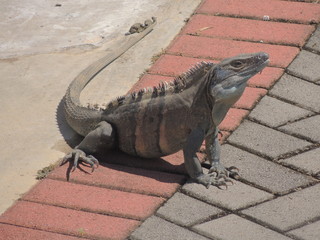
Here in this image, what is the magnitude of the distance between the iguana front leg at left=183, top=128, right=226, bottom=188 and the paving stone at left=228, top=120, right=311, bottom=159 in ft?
1.89

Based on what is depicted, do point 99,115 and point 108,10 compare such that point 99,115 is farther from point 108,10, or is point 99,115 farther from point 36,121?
point 108,10

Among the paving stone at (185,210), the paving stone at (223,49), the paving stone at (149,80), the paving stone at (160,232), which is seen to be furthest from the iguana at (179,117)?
the paving stone at (223,49)

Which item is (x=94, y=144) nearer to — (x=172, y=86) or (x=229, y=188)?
(x=172, y=86)

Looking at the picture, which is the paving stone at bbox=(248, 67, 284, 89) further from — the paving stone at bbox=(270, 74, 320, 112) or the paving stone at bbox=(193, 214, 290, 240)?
the paving stone at bbox=(193, 214, 290, 240)

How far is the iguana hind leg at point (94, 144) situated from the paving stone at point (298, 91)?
1582mm

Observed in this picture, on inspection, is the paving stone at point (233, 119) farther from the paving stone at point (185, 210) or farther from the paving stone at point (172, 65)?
the paving stone at point (185, 210)

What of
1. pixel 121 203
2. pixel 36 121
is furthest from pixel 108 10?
pixel 121 203

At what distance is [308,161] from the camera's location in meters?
6.00

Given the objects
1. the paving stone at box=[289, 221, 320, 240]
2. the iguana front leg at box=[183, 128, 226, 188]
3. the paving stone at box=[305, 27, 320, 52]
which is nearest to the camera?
the paving stone at box=[289, 221, 320, 240]

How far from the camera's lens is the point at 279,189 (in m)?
5.65

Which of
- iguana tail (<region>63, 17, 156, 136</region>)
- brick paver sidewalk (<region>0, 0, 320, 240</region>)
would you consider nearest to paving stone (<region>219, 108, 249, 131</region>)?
brick paver sidewalk (<region>0, 0, 320, 240</region>)

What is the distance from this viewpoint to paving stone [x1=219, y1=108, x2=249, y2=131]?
6461mm

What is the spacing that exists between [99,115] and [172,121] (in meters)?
0.64

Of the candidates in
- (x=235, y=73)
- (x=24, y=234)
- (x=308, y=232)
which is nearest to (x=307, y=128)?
(x=235, y=73)
